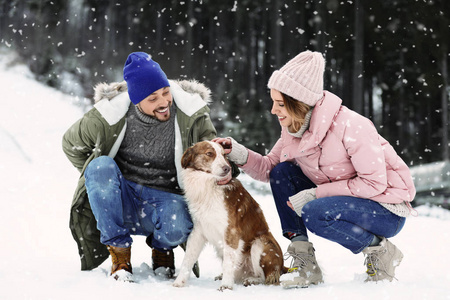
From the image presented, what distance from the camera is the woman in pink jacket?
9.14 ft

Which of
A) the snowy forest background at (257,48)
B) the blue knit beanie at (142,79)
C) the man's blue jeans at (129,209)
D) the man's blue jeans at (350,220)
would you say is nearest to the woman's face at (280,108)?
the man's blue jeans at (350,220)

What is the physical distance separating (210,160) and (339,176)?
0.87 m

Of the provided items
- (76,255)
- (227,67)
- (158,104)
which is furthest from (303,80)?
(227,67)

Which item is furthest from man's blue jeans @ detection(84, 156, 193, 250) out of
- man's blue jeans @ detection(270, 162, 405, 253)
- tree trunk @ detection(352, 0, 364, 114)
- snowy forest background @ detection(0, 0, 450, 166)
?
tree trunk @ detection(352, 0, 364, 114)

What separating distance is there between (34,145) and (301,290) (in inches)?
323

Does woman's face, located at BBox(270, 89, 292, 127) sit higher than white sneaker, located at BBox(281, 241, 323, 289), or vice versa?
woman's face, located at BBox(270, 89, 292, 127)

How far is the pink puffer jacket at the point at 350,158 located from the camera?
9.02 feet

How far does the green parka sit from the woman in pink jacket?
70 centimetres

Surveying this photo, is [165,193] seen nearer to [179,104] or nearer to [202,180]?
[202,180]

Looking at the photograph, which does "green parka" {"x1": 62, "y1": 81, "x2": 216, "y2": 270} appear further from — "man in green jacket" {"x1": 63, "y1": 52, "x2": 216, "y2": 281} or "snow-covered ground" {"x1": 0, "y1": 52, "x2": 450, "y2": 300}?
"snow-covered ground" {"x1": 0, "y1": 52, "x2": 450, "y2": 300}

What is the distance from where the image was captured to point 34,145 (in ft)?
31.3

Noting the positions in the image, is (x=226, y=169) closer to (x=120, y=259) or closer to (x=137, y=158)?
(x=137, y=158)

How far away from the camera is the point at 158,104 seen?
3.19 meters

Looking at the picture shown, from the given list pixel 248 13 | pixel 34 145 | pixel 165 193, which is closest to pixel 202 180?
pixel 165 193
